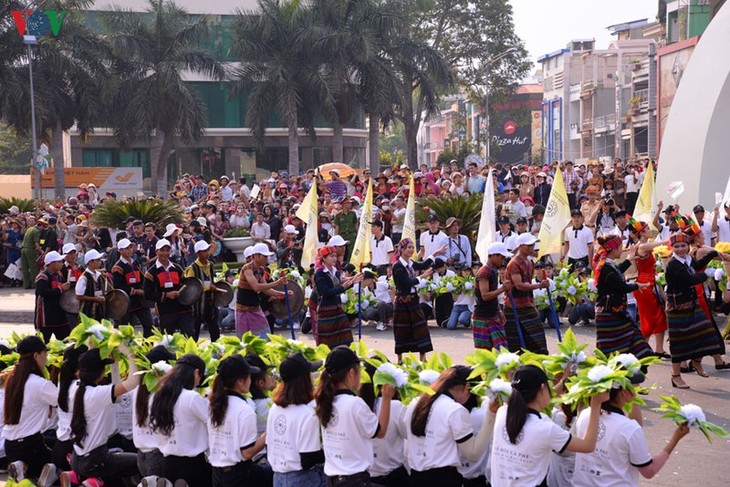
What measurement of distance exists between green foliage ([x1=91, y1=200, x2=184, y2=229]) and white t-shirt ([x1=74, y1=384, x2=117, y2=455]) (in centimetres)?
1474

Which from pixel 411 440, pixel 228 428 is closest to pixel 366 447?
pixel 411 440

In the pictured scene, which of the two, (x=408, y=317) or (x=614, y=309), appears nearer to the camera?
(x=614, y=309)

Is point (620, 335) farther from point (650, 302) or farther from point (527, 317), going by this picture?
point (650, 302)

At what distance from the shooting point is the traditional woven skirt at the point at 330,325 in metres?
12.9

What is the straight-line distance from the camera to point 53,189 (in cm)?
4478

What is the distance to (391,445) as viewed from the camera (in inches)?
298

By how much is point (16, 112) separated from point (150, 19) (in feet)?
24.7

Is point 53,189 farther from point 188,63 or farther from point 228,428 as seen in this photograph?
point 228,428

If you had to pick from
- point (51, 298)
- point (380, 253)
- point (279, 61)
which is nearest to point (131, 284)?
point (51, 298)

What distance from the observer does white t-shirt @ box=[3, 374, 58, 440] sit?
8.96 metres

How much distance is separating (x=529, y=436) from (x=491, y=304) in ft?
17.6

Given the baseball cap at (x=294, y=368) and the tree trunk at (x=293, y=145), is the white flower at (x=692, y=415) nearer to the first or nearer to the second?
the baseball cap at (x=294, y=368)

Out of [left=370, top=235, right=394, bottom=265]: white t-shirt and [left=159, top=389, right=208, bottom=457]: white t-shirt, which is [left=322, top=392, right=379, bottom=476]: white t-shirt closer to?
[left=159, top=389, right=208, bottom=457]: white t-shirt

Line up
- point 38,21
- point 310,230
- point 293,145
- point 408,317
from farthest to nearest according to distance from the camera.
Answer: point 293,145
point 38,21
point 310,230
point 408,317
